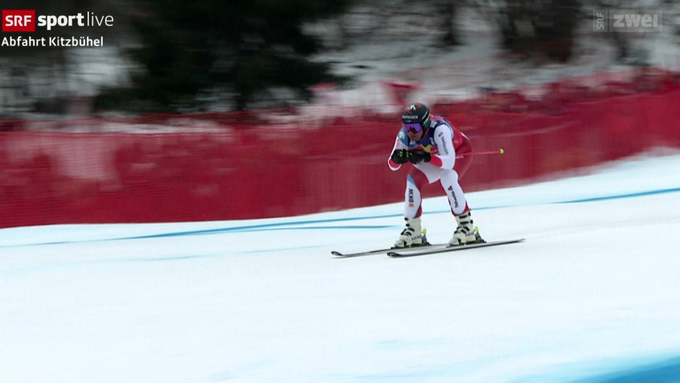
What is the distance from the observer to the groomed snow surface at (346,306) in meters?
4.03

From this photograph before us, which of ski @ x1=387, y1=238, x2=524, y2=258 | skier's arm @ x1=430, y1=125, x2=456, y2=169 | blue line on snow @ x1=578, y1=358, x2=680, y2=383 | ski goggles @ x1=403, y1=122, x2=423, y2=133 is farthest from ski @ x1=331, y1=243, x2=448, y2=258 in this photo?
blue line on snow @ x1=578, y1=358, x2=680, y2=383

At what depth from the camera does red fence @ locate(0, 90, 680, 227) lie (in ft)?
32.8

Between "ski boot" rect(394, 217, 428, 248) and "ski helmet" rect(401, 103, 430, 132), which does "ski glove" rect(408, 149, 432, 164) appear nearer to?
"ski helmet" rect(401, 103, 430, 132)

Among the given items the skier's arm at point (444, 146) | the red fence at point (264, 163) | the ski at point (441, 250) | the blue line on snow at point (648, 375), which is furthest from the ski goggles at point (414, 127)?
the red fence at point (264, 163)

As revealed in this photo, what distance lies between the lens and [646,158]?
12375 millimetres

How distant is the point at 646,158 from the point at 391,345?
29.8 feet

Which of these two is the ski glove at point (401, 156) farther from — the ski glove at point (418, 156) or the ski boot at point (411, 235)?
the ski boot at point (411, 235)

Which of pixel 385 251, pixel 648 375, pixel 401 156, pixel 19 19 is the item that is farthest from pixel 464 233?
pixel 19 19

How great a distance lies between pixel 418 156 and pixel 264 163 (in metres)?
4.02

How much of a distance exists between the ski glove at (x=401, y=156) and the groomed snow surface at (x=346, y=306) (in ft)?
2.61

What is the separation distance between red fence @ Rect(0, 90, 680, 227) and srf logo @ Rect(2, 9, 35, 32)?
6149 millimetres

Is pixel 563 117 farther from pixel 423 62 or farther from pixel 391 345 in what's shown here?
pixel 391 345

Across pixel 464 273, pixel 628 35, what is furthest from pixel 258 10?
pixel 464 273

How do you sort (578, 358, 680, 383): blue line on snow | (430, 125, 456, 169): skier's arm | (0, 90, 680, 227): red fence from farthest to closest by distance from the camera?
(0, 90, 680, 227): red fence < (430, 125, 456, 169): skier's arm < (578, 358, 680, 383): blue line on snow
